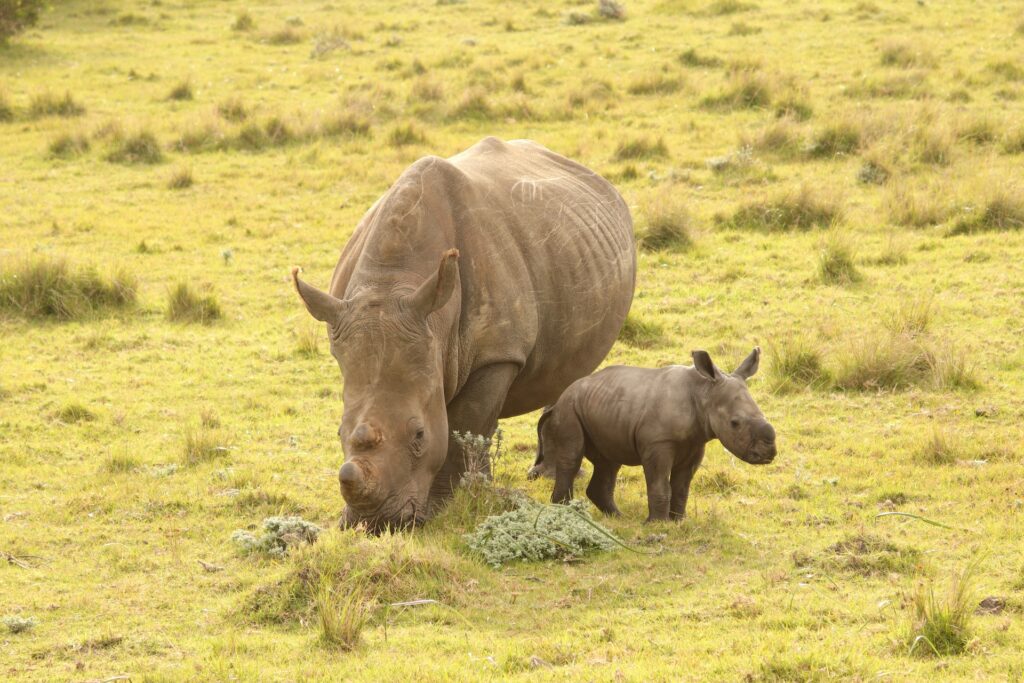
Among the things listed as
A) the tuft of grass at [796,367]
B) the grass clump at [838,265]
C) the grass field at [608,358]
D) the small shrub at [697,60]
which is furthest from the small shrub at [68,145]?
the tuft of grass at [796,367]

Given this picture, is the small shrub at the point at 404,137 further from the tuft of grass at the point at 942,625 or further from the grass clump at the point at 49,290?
the tuft of grass at the point at 942,625

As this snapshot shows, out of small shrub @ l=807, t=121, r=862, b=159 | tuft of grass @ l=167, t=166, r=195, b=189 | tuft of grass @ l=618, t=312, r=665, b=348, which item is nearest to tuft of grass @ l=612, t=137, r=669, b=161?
small shrub @ l=807, t=121, r=862, b=159

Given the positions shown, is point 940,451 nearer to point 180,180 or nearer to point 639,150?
point 639,150

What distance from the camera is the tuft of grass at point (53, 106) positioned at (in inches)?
774

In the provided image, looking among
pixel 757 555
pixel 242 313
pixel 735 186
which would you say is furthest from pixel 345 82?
pixel 757 555

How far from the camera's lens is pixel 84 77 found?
2219cm

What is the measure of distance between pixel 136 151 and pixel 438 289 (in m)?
11.9

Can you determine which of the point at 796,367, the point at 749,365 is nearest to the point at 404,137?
the point at 796,367

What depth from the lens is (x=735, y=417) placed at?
7.33 meters

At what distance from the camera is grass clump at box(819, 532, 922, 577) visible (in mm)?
6617

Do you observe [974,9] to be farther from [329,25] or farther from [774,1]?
[329,25]

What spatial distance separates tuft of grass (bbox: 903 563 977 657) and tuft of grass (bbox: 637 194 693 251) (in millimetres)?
8167

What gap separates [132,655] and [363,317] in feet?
6.44

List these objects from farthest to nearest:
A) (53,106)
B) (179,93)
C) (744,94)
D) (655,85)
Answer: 1. (179,93)
2. (655,85)
3. (53,106)
4. (744,94)
